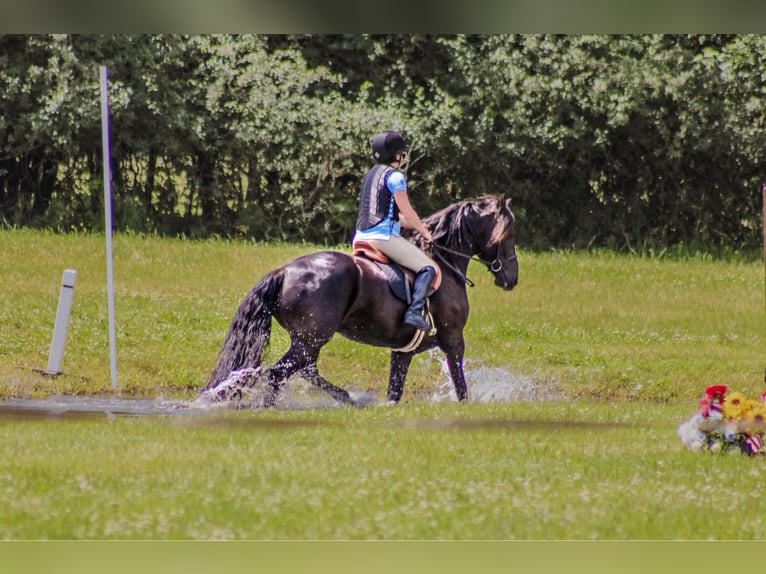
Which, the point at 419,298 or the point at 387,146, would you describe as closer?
the point at 387,146

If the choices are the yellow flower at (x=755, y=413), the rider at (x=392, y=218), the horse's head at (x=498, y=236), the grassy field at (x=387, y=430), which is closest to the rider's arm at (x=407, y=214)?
the rider at (x=392, y=218)

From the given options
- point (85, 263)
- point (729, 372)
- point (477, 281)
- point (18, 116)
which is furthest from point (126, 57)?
point (729, 372)

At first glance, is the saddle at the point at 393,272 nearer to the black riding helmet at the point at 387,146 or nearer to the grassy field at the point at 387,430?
the black riding helmet at the point at 387,146

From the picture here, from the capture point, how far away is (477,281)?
900 inches

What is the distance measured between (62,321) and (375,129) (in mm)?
11091

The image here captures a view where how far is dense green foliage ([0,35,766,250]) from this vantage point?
1010 inches

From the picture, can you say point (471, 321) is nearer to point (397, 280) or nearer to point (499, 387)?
point (499, 387)

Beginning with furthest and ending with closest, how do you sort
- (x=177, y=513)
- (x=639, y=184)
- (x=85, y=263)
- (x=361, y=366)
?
(x=639, y=184) < (x=85, y=263) < (x=361, y=366) < (x=177, y=513)

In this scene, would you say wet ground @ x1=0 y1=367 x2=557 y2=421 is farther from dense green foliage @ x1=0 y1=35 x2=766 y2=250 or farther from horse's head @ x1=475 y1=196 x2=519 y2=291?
dense green foliage @ x1=0 y1=35 x2=766 y2=250

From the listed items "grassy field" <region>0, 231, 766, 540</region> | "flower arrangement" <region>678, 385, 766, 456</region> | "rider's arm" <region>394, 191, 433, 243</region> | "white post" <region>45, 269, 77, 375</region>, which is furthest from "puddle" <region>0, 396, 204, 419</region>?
"flower arrangement" <region>678, 385, 766, 456</region>

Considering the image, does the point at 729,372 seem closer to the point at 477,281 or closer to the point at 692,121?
the point at 477,281

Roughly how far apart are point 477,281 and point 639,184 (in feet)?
20.4

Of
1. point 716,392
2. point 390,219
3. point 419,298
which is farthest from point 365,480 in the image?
point 390,219

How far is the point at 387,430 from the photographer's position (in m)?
11.5
